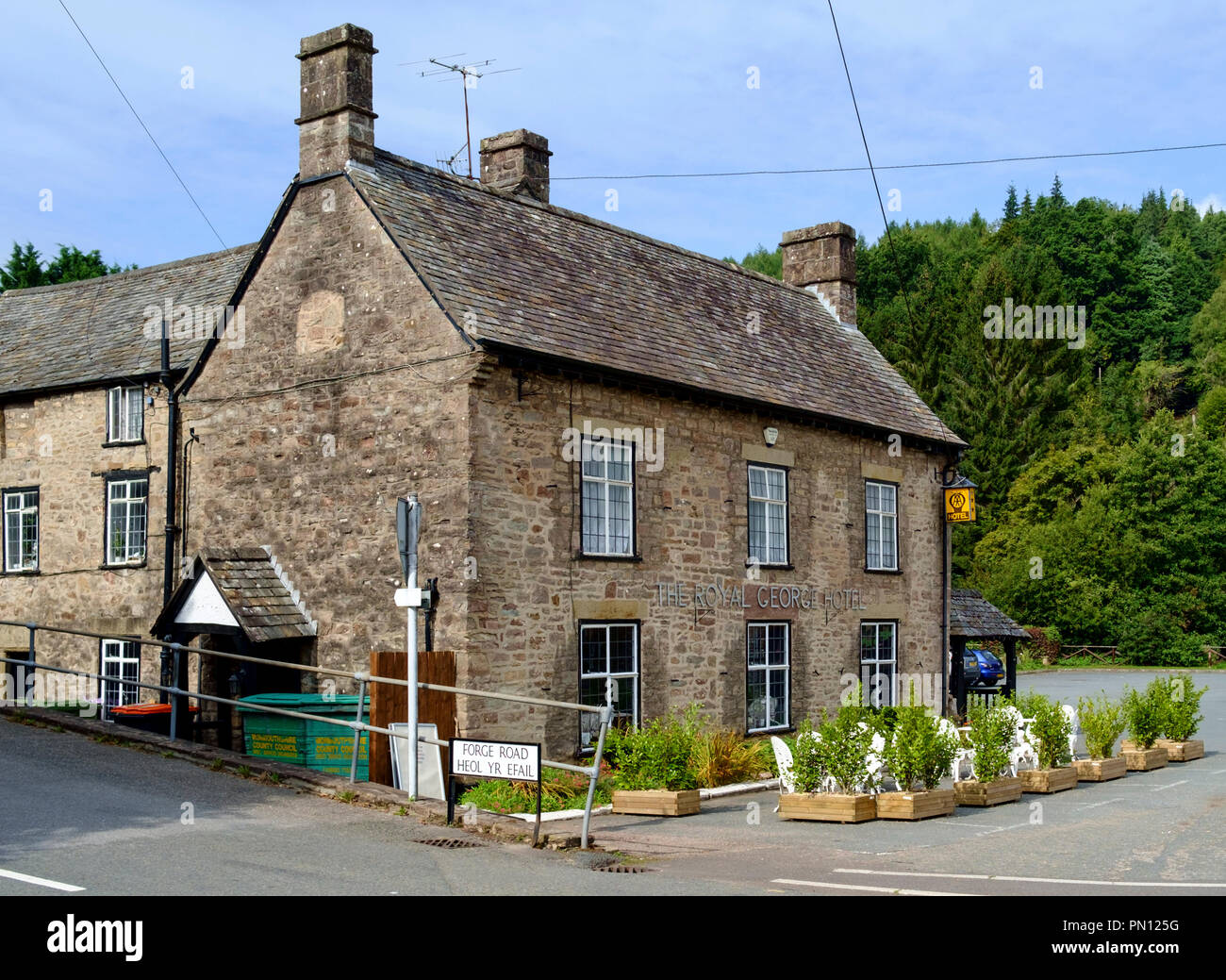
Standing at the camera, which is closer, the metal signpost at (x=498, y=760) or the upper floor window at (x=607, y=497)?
the metal signpost at (x=498, y=760)

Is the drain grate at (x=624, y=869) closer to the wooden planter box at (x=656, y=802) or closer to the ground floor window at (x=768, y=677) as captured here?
the wooden planter box at (x=656, y=802)

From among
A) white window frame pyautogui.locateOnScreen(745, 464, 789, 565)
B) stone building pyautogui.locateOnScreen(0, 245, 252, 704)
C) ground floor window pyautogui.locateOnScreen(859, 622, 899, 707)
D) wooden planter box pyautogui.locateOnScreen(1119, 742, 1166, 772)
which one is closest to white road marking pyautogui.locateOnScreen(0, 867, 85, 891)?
stone building pyautogui.locateOnScreen(0, 245, 252, 704)

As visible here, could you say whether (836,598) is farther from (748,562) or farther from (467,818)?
(467,818)

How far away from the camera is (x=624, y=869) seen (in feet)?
35.4

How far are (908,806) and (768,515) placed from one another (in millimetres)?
7601

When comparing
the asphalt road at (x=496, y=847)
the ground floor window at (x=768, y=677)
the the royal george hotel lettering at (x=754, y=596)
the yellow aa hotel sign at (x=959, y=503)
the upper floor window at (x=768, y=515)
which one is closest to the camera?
the asphalt road at (x=496, y=847)

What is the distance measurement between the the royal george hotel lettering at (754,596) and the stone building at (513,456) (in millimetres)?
48

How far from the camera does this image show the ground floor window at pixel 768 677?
20.3m

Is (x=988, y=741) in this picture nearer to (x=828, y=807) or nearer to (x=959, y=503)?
(x=828, y=807)

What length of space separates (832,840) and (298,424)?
9.59 meters

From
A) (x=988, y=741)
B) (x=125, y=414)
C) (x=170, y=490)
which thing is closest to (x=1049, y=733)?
(x=988, y=741)

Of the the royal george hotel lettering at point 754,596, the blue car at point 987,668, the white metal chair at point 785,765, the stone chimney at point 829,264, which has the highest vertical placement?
the stone chimney at point 829,264

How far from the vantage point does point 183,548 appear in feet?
68.1

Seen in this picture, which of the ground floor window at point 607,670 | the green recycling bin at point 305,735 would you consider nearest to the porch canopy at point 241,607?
the green recycling bin at point 305,735
